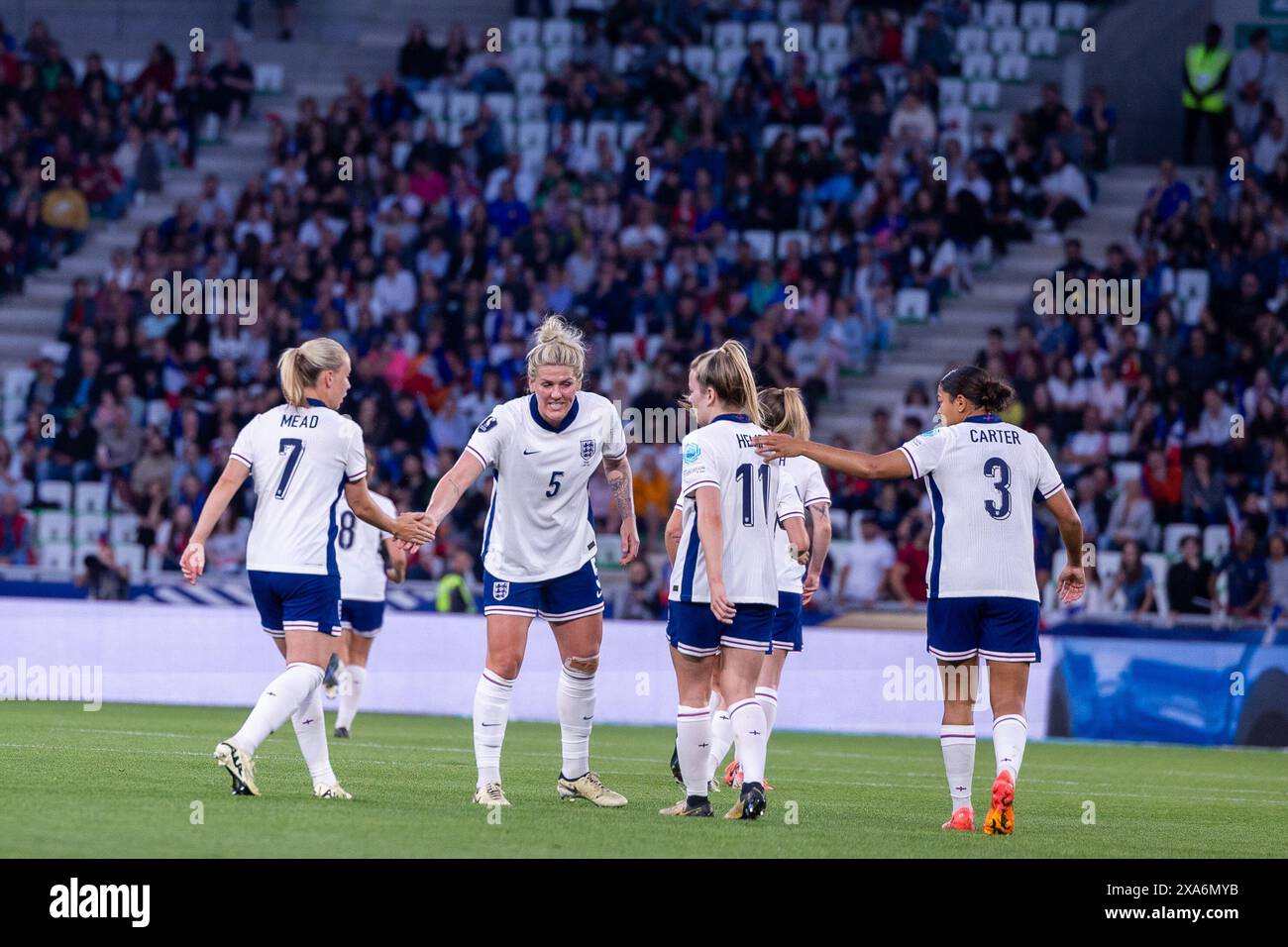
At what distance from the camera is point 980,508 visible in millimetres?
9945

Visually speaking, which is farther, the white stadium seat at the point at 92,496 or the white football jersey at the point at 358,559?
the white stadium seat at the point at 92,496

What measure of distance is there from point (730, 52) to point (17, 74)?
1072 cm

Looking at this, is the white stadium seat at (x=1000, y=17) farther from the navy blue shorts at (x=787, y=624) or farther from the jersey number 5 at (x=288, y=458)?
the jersey number 5 at (x=288, y=458)

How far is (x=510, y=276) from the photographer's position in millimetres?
25828

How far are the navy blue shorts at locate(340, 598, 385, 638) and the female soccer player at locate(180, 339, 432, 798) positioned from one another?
20.1 feet

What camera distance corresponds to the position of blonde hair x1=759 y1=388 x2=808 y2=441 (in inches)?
448

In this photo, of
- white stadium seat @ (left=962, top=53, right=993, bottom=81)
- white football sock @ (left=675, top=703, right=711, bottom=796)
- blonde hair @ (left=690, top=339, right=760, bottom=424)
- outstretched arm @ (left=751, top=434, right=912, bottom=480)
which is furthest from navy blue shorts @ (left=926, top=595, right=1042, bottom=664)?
white stadium seat @ (left=962, top=53, right=993, bottom=81)

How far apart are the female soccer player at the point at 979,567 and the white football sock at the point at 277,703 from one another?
3061 mm

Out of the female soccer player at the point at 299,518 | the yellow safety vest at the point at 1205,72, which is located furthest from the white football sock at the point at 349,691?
the yellow safety vest at the point at 1205,72

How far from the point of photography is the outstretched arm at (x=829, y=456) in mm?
9312

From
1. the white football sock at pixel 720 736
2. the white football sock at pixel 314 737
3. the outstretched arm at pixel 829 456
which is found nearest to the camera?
the outstretched arm at pixel 829 456

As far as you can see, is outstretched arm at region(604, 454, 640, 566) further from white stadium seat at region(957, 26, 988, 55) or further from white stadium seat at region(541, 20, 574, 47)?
white stadium seat at region(541, 20, 574, 47)

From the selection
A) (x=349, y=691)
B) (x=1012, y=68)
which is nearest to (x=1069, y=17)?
(x=1012, y=68)
